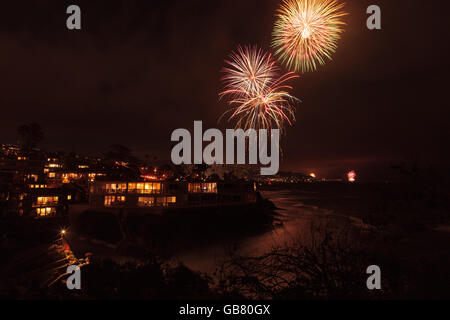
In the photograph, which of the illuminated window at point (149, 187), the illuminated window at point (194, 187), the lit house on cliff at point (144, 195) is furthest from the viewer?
the illuminated window at point (194, 187)

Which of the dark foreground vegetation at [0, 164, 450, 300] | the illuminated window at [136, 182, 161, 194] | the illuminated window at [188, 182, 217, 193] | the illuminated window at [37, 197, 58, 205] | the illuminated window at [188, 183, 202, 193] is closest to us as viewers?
the dark foreground vegetation at [0, 164, 450, 300]

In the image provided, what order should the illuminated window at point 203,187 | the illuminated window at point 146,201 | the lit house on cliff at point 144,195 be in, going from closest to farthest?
the illuminated window at point 146,201
the lit house on cliff at point 144,195
the illuminated window at point 203,187

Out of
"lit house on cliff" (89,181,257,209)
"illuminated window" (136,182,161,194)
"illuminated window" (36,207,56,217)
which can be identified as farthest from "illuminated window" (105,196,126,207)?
"illuminated window" (36,207,56,217)

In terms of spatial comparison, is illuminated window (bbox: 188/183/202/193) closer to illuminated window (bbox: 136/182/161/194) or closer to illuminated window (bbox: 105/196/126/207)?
illuminated window (bbox: 136/182/161/194)

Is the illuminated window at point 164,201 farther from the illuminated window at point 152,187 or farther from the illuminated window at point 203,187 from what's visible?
the illuminated window at point 203,187

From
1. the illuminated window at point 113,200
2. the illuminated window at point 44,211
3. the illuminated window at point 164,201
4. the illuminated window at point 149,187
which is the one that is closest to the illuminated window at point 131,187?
the illuminated window at point 149,187

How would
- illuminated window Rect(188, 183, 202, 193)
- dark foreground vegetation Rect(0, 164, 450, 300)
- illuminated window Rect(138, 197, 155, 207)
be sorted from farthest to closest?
illuminated window Rect(188, 183, 202, 193)
illuminated window Rect(138, 197, 155, 207)
dark foreground vegetation Rect(0, 164, 450, 300)

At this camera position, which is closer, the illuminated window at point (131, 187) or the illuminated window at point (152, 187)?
the illuminated window at point (131, 187)

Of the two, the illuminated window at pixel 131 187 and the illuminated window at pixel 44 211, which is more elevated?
the illuminated window at pixel 131 187

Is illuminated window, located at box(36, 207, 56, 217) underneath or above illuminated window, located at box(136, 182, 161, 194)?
underneath
